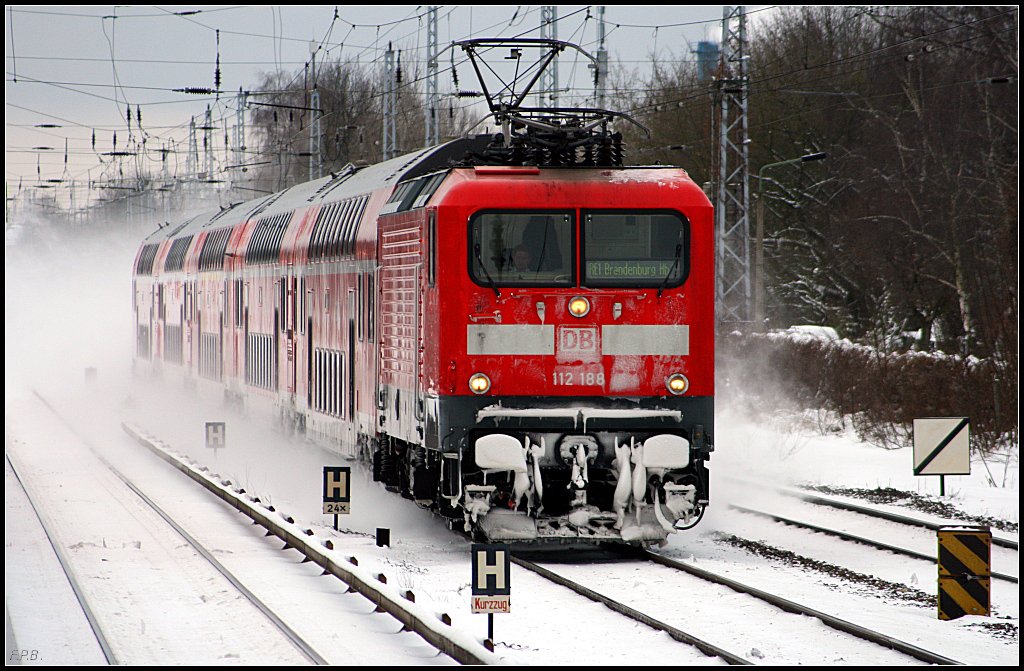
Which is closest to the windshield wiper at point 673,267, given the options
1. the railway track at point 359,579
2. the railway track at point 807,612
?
the railway track at point 807,612

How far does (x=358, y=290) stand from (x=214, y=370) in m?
11.4

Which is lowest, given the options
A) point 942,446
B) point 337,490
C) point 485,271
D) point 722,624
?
point 722,624

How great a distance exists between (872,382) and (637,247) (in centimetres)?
1224

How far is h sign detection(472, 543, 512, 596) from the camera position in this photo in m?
8.70

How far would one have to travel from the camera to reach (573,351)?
1184 centimetres

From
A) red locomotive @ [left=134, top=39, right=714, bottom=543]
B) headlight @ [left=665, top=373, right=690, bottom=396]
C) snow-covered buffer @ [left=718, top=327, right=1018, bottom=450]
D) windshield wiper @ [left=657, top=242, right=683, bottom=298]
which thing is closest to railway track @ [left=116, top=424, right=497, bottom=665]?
red locomotive @ [left=134, top=39, right=714, bottom=543]

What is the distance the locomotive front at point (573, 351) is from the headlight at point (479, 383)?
0.04ft

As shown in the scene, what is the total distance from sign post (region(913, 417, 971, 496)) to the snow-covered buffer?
3478mm

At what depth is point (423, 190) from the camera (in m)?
12.9

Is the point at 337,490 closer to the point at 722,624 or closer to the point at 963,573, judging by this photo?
the point at 722,624

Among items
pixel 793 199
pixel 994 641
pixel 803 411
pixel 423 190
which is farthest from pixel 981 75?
pixel 994 641

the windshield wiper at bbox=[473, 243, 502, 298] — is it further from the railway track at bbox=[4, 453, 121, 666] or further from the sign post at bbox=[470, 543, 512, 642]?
the railway track at bbox=[4, 453, 121, 666]

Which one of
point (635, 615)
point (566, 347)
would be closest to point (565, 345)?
point (566, 347)

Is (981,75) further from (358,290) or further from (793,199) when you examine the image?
(358,290)
